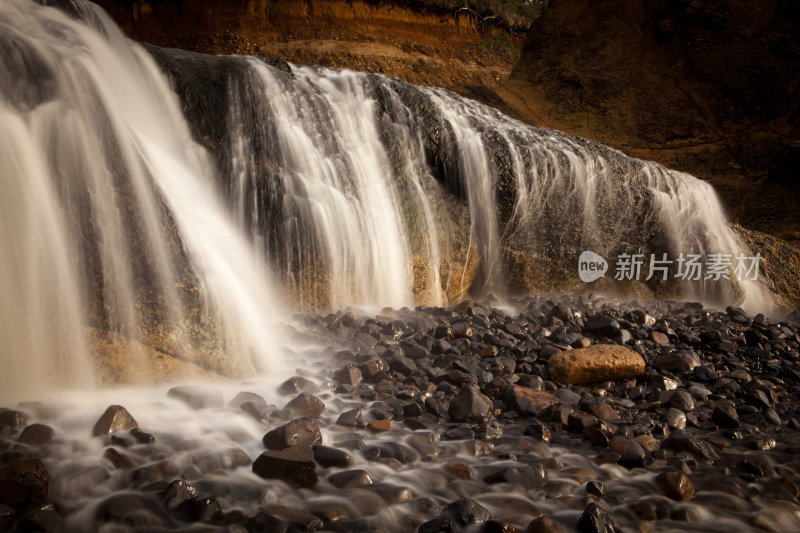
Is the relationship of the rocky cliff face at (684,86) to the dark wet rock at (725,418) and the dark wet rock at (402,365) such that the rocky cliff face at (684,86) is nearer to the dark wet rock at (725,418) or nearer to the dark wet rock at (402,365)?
the dark wet rock at (725,418)

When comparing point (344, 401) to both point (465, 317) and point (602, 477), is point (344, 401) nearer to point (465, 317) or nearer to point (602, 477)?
point (602, 477)

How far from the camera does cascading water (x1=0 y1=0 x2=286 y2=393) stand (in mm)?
3262

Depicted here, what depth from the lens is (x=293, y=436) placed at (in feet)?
9.32

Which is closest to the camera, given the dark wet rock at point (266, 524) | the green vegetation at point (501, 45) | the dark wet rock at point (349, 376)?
the dark wet rock at point (266, 524)

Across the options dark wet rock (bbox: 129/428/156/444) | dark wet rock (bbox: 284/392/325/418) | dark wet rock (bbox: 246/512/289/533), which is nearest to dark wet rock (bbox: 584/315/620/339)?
dark wet rock (bbox: 284/392/325/418)

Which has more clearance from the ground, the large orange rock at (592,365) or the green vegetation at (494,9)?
the green vegetation at (494,9)

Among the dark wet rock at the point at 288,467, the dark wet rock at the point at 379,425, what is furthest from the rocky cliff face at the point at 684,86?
the dark wet rock at the point at 288,467

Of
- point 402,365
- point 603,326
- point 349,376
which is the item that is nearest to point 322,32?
point 603,326

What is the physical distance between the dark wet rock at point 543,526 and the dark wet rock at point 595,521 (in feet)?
0.33

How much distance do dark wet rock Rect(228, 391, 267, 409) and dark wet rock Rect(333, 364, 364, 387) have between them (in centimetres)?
66

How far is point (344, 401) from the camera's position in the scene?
3611 mm

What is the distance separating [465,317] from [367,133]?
9.73 ft

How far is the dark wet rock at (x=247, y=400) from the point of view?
3285 mm

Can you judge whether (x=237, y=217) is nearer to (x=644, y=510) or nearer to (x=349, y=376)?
(x=349, y=376)
